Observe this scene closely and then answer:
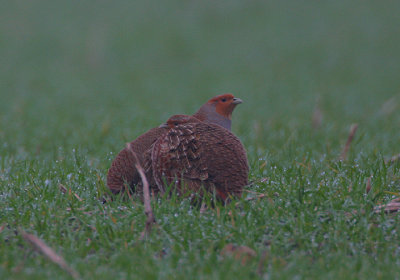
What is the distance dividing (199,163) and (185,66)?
1413cm

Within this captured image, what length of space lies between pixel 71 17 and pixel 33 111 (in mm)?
13695

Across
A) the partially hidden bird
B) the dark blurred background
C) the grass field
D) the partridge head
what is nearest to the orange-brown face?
the partridge head

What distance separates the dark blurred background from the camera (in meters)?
9.07

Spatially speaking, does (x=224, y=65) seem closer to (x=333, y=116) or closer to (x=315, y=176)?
(x=333, y=116)

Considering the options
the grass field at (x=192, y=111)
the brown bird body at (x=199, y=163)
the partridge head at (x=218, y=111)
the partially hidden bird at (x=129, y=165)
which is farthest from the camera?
the partridge head at (x=218, y=111)

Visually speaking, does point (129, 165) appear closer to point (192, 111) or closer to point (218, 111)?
point (218, 111)

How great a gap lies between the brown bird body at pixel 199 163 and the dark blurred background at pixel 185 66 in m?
2.20

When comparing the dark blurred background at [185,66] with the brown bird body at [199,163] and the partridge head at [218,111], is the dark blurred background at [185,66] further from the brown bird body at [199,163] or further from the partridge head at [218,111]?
the brown bird body at [199,163]

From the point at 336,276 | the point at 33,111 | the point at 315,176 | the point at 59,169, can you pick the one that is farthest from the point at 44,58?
the point at 336,276

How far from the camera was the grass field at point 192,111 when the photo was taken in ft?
11.1

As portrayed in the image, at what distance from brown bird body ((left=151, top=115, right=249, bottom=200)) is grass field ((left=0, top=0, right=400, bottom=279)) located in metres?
0.20

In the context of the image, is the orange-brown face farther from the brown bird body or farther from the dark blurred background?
the dark blurred background

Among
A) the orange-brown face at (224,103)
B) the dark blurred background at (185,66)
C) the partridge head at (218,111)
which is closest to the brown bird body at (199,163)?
the partridge head at (218,111)

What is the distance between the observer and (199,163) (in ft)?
13.1
